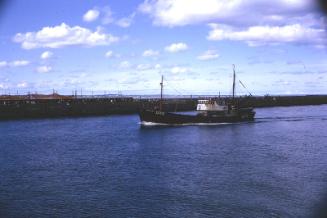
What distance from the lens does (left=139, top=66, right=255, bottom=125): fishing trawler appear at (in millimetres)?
59250

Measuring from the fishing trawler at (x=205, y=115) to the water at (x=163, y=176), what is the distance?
14092 millimetres

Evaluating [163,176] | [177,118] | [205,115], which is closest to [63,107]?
[177,118]

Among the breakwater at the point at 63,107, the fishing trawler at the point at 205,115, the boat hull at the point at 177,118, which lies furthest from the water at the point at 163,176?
the breakwater at the point at 63,107

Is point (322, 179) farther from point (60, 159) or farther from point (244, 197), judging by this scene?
point (60, 159)

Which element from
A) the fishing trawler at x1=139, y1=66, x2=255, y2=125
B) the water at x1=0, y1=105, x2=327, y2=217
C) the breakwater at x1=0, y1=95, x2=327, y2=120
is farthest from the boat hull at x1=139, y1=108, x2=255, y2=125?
the water at x1=0, y1=105, x2=327, y2=217

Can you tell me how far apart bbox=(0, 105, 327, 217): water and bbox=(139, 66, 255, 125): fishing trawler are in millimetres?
14092

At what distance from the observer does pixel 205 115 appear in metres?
61.8

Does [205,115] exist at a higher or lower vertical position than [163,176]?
higher

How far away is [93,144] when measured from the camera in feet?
133

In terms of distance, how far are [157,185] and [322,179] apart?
29.9ft

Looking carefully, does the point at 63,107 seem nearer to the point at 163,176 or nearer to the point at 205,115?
the point at 205,115

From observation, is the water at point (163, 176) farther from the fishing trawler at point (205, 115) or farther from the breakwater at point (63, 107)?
the breakwater at point (63, 107)

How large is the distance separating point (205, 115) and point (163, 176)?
122 ft

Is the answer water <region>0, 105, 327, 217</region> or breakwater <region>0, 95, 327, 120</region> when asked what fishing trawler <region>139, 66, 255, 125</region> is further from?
water <region>0, 105, 327, 217</region>
